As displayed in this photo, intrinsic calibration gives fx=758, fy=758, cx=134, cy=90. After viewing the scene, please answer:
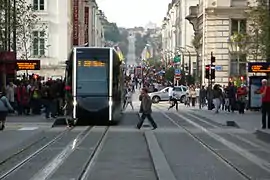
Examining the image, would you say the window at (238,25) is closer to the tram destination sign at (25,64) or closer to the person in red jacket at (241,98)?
the person in red jacket at (241,98)

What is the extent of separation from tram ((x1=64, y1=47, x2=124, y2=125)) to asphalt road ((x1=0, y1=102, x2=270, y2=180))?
2.73 metres

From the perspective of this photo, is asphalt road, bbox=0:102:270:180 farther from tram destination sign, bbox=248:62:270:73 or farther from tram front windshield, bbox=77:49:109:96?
tram destination sign, bbox=248:62:270:73

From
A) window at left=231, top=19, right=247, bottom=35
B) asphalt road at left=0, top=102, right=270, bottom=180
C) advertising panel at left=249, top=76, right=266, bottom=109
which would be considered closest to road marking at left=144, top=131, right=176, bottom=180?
asphalt road at left=0, top=102, right=270, bottom=180

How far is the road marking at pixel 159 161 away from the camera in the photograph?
15297 mm

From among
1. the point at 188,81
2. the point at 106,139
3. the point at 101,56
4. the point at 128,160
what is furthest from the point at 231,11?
the point at 128,160

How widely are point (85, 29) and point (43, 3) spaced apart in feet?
94.8

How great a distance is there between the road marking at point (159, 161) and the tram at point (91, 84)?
763 centimetres

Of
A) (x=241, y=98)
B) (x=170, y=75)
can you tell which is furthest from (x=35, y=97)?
(x=170, y=75)

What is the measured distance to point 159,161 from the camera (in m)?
18.3

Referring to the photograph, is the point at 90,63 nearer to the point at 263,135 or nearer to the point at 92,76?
the point at 92,76

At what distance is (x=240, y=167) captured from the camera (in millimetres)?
17219

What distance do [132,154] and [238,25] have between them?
50.8 metres

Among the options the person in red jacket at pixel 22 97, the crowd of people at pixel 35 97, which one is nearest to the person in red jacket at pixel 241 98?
the crowd of people at pixel 35 97

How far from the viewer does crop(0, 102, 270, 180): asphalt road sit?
52.0ft
